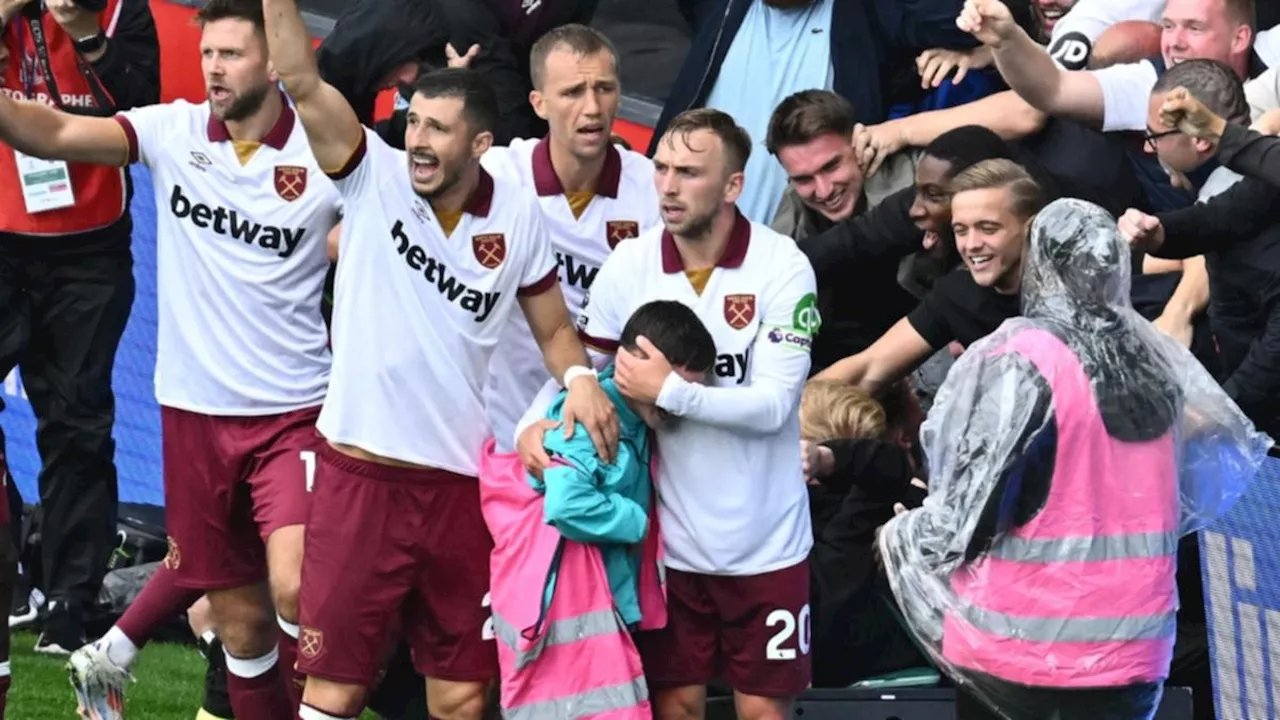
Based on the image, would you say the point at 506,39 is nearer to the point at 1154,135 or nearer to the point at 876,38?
the point at 876,38

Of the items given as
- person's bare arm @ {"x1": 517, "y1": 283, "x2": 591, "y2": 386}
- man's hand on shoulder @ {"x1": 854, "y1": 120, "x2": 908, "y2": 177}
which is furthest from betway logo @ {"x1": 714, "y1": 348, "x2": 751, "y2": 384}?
man's hand on shoulder @ {"x1": 854, "y1": 120, "x2": 908, "y2": 177}

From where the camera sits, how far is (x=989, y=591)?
5.30 metres

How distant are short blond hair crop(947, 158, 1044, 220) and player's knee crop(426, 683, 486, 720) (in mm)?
1875

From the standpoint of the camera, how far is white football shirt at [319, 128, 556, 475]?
604cm

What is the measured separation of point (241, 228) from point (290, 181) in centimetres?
20

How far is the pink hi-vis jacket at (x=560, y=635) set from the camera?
5.84 meters

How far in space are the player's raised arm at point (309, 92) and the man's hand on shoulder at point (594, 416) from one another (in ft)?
2.85

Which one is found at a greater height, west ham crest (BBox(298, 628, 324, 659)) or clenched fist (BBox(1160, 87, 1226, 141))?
clenched fist (BBox(1160, 87, 1226, 141))

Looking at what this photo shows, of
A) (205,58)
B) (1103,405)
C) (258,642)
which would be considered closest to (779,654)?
(1103,405)

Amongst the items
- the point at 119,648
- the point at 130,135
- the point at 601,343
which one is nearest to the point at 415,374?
the point at 601,343

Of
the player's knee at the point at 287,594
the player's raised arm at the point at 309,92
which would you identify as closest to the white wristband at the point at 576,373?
the player's raised arm at the point at 309,92

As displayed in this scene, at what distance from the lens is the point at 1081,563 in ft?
17.1

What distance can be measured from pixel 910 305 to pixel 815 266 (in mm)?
446

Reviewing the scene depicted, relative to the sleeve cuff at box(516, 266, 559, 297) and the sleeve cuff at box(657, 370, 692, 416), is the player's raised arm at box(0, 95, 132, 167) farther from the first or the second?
the sleeve cuff at box(657, 370, 692, 416)
